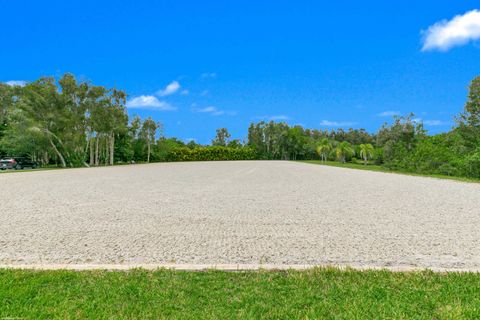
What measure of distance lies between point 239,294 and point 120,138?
5162 cm

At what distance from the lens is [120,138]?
49906 millimetres

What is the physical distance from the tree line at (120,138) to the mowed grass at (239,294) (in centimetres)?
1650

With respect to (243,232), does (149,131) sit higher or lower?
higher

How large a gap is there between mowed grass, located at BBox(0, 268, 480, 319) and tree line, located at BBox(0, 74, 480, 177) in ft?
54.1

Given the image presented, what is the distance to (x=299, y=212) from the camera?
21.8ft

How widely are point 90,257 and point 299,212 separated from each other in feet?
14.2

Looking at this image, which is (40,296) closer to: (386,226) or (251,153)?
(386,226)

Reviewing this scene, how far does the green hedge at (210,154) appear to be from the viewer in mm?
62219

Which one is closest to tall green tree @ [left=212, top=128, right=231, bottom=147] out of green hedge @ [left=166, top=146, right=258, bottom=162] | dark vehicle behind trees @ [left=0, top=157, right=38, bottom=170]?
green hedge @ [left=166, top=146, right=258, bottom=162]

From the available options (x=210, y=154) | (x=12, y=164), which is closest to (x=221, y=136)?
(x=210, y=154)

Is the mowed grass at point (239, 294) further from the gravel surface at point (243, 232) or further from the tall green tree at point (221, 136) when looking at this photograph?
the tall green tree at point (221, 136)

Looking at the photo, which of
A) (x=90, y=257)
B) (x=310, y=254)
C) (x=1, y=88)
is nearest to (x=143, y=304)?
(x=90, y=257)

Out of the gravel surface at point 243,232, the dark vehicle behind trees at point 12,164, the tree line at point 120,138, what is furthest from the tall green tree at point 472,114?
the dark vehicle behind trees at point 12,164

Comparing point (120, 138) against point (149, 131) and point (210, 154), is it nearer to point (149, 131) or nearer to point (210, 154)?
point (149, 131)
